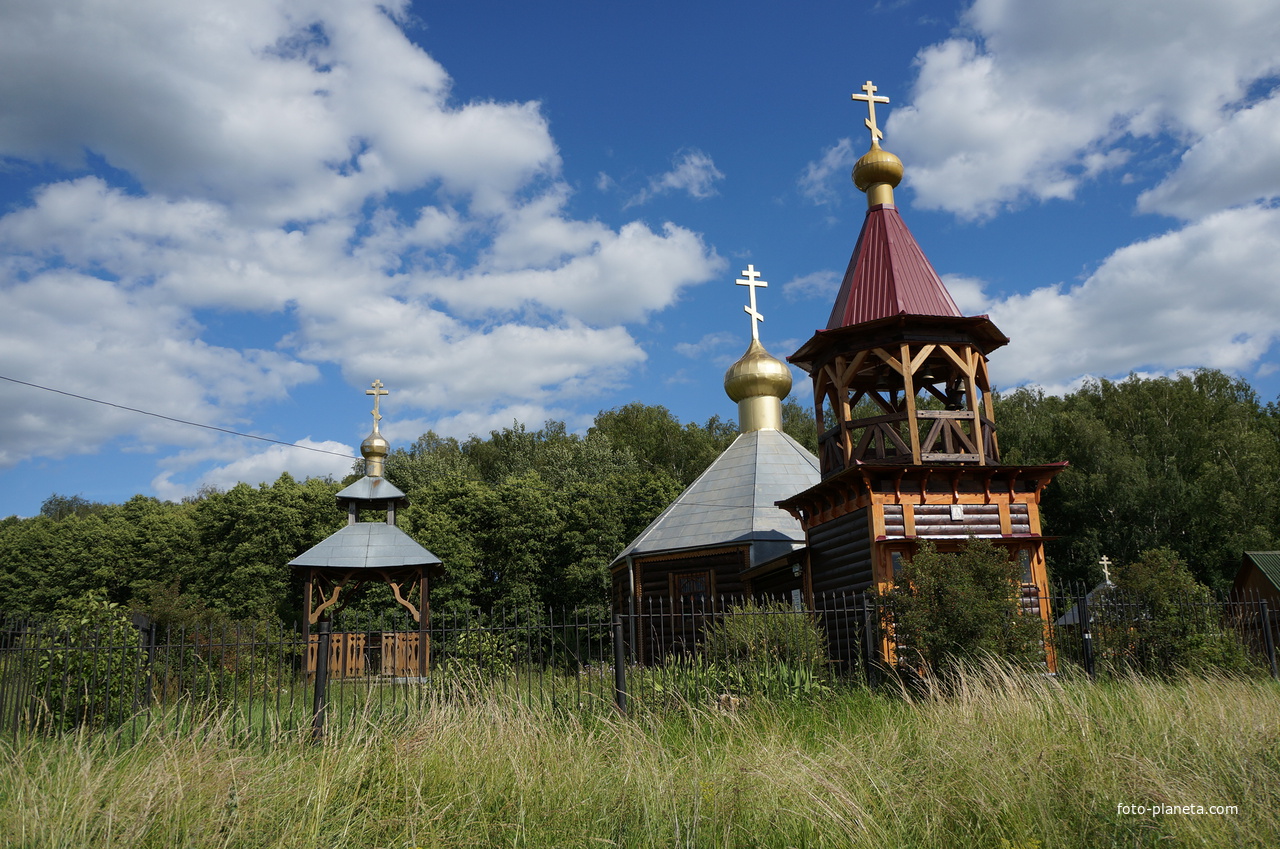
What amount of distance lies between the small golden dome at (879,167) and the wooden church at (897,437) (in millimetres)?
21

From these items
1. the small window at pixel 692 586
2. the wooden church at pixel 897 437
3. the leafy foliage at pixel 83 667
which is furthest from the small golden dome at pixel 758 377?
the leafy foliage at pixel 83 667

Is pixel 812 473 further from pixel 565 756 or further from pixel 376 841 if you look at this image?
pixel 376 841

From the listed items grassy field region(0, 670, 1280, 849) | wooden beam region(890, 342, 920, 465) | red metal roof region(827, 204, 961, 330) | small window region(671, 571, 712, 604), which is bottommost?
grassy field region(0, 670, 1280, 849)

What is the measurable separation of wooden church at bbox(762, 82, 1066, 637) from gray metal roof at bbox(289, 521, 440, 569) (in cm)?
976

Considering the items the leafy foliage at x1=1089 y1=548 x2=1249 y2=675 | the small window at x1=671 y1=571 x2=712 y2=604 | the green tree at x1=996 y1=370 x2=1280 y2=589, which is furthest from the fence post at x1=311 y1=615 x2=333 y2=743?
the green tree at x1=996 y1=370 x2=1280 y2=589

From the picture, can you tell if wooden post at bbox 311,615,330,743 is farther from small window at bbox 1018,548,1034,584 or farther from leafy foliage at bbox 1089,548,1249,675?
small window at bbox 1018,548,1034,584

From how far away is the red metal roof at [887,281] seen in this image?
15359 millimetres

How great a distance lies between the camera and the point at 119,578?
40.9 metres

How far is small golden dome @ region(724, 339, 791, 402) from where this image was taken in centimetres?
2605

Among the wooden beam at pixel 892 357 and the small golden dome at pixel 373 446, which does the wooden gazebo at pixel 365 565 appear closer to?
the small golden dome at pixel 373 446

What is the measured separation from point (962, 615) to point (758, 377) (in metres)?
15.9

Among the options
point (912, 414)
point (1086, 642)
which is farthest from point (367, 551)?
point (1086, 642)

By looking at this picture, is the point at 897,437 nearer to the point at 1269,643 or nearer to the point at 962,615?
the point at 962,615

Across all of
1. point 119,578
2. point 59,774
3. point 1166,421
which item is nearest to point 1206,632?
point 59,774
